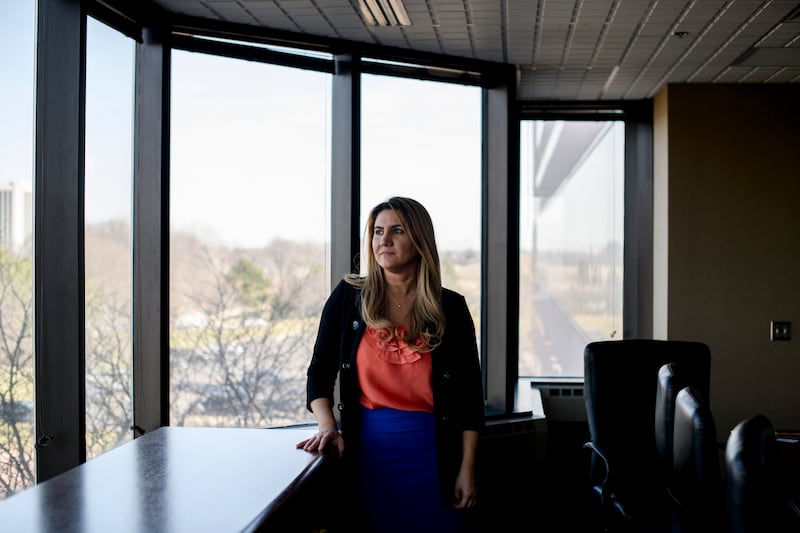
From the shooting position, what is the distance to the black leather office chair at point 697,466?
1724 mm

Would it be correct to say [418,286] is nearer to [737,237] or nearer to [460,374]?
[460,374]

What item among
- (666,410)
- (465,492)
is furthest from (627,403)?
(465,492)

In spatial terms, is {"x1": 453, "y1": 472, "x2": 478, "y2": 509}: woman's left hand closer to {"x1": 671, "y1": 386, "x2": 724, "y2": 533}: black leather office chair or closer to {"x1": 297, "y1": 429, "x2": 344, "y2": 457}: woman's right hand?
{"x1": 297, "y1": 429, "x2": 344, "y2": 457}: woman's right hand

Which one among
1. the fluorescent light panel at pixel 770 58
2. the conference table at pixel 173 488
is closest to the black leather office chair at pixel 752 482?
the conference table at pixel 173 488

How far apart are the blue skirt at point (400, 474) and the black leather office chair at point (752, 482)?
0.90 metres

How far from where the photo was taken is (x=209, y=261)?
3363 millimetres

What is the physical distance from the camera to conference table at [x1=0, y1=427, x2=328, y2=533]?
128 cm

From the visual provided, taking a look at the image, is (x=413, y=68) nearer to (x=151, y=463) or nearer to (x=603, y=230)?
(x=603, y=230)

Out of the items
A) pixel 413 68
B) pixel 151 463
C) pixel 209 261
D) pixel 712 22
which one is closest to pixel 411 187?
pixel 413 68

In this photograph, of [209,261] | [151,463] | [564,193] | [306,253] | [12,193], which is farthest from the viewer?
[564,193]

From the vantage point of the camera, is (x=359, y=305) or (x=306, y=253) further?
(x=306, y=253)

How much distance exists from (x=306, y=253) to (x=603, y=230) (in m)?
2.54

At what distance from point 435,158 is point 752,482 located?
9.82ft

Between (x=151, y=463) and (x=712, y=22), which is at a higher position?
(x=712, y=22)
